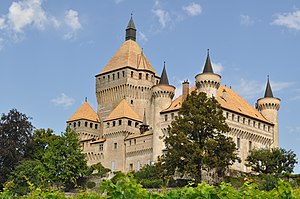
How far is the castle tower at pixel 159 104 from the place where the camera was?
8075 cm

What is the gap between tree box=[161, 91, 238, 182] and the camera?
56.8 meters

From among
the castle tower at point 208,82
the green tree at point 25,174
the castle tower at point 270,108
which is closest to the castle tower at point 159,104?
the castle tower at point 208,82

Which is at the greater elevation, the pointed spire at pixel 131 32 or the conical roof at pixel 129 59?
the pointed spire at pixel 131 32

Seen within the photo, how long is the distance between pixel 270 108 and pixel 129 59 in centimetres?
2669

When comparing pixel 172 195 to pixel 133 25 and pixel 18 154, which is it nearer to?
pixel 18 154

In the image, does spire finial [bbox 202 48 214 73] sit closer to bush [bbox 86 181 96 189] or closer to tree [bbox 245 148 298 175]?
tree [bbox 245 148 298 175]

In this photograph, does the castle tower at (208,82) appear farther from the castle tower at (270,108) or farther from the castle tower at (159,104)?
the castle tower at (270,108)

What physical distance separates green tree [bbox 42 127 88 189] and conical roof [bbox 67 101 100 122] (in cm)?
2179

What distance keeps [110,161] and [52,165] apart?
18.0 m

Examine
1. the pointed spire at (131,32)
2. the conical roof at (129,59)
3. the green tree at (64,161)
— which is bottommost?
the green tree at (64,161)

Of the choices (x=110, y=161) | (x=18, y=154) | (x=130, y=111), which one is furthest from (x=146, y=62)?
(x=18, y=154)

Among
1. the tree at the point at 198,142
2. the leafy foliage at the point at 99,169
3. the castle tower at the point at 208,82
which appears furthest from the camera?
the leafy foliage at the point at 99,169

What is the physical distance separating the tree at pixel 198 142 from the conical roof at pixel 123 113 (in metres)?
31.4

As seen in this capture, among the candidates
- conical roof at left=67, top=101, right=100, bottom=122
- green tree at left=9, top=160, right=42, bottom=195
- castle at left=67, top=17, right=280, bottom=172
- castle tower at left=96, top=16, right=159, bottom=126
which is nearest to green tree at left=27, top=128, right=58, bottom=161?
green tree at left=9, top=160, right=42, bottom=195
